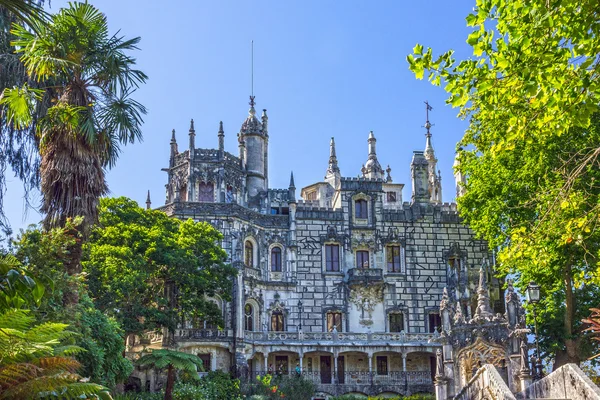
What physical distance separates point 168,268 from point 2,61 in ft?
63.5

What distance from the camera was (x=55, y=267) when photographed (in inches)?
658

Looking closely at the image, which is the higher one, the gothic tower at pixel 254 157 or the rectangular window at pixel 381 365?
the gothic tower at pixel 254 157

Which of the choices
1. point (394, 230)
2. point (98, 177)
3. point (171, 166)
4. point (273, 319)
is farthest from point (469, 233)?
point (98, 177)

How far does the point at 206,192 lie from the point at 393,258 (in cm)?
1187

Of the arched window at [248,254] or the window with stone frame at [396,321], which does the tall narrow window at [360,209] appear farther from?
the arched window at [248,254]

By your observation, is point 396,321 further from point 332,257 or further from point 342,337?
point 332,257

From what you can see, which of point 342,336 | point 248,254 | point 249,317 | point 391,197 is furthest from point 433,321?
point 391,197

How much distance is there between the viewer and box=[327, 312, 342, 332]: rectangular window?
43.9 meters

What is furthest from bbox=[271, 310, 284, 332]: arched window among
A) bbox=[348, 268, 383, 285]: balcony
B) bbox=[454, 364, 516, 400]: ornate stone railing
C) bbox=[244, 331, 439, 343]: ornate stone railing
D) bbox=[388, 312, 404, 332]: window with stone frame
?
bbox=[454, 364, 516, 400]: ornate stone railing

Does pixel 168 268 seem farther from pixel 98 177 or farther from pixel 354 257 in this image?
pixel 98 177

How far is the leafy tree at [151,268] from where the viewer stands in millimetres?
32844

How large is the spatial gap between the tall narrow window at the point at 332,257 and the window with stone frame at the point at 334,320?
258 cm

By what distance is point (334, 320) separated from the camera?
44.1 meters

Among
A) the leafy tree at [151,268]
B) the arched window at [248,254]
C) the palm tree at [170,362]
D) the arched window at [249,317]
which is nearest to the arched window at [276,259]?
the arched window at [248,254]
